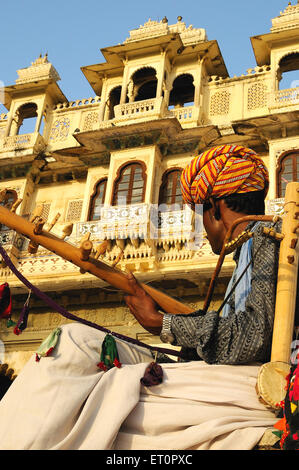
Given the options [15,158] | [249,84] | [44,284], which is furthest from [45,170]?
[249,84]

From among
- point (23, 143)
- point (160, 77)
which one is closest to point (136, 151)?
point (160, 77)

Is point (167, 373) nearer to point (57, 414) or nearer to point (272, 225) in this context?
point (57, 414)

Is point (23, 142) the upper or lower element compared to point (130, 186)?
upper

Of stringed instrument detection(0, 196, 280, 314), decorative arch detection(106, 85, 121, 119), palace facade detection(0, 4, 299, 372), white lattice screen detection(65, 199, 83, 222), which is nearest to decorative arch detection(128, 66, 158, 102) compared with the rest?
palace facade detection(0, 4, 299, 372)

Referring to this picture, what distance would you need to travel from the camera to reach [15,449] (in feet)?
6.02

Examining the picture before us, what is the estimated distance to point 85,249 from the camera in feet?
8.07

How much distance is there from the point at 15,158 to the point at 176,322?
11.5 m

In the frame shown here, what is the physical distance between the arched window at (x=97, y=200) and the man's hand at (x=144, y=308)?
31.5 feet

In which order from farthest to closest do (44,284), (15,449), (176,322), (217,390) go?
(44,284)
(176,322)
(217,390)
(15,449)

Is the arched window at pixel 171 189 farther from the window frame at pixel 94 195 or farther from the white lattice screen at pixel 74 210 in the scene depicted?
the white lattice screen at pixel 74 210

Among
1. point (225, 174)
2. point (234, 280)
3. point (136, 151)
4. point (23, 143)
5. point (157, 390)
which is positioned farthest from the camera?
point (23, 143)

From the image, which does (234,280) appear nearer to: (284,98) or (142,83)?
(284,98)

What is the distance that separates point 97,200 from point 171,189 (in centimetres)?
157

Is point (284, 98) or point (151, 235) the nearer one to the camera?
point (151, 235)
